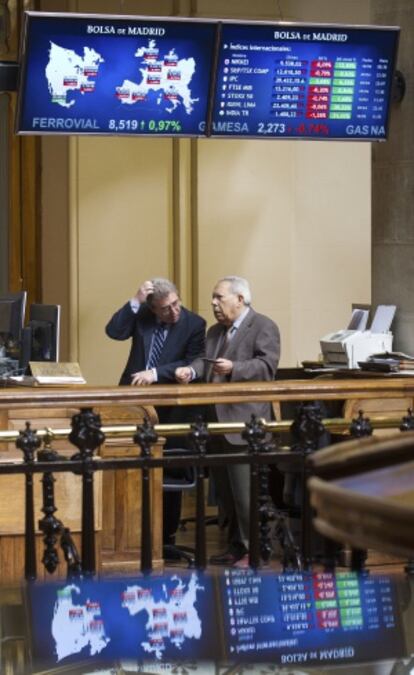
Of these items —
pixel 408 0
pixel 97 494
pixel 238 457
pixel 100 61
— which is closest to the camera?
pixel 238 457

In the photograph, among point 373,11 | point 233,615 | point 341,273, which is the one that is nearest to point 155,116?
point 373,11

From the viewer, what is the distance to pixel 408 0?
946 centimetres

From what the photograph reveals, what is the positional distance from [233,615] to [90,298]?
7.42 meters

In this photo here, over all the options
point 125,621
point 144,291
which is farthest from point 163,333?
point 125,621

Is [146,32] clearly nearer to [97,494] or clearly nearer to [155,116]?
[155,116]

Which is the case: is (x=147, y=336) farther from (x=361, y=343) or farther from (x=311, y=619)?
(x=311, y=619)

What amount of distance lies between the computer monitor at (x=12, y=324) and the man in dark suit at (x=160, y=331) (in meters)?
0.58

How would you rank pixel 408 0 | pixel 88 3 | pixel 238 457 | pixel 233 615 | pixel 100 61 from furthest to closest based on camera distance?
pixel 88 3 → pixel 408 0 → pixel 100 61 → pixel 238 457 → pixel 233 615

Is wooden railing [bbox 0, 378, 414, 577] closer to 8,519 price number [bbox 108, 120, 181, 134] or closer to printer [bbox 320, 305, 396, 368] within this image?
printer [bbox 320, 305, 396, 368]

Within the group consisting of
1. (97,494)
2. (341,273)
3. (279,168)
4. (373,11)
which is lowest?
(97,494)

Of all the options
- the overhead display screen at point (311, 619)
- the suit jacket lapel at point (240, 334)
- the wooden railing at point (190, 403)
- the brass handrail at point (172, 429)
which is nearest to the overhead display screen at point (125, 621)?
the overhead display screen at point (311, 619)

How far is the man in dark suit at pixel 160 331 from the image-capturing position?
9.11 metres

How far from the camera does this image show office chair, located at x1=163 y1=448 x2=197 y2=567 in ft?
27.5

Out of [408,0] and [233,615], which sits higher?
[408,0]
